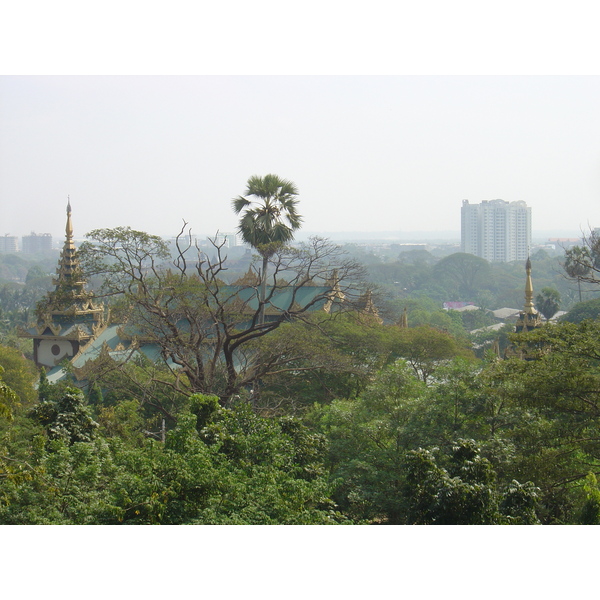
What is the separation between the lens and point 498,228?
142 metres

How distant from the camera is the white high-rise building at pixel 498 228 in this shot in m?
139

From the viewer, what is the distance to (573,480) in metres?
10.2

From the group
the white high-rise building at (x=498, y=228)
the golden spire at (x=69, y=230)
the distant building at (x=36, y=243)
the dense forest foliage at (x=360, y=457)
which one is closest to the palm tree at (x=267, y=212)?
the dense forest foliage at (x=360, y=457)

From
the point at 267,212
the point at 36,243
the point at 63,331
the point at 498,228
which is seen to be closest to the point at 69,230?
the point at 63,331

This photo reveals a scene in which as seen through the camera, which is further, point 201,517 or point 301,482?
point 301,482

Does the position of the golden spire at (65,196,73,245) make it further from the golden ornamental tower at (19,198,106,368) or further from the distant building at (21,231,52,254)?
A: the distant building at (21,231,52,254)

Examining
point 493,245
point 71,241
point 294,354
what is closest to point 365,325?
point 294,354

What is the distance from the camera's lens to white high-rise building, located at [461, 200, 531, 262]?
139 metres

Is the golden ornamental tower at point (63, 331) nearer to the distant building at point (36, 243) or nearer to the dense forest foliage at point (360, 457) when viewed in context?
the dense forest foliage at point (360, 457)

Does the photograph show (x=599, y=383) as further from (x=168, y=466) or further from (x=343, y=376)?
(x=343, y=376)

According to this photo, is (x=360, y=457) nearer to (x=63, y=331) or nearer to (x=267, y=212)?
(x=267, y=212)

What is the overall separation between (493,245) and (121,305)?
450 ft

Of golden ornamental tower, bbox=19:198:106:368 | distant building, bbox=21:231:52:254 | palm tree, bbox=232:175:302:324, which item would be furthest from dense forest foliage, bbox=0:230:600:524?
distant building, bbox=21:231:52:254

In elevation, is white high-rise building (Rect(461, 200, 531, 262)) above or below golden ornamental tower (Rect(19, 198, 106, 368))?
above
